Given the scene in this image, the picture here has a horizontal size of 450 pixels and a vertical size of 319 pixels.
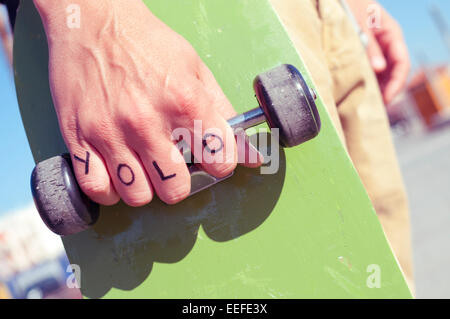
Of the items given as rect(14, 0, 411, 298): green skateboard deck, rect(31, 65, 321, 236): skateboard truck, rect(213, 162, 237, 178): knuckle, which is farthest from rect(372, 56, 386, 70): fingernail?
rect(213, 162, 237, 178): knuckle

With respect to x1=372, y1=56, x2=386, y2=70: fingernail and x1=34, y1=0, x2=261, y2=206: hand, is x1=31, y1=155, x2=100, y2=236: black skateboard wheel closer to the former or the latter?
x1=34, y1=0, x2=261, y2=206: hand

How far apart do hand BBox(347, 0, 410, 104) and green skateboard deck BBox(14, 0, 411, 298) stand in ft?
3.04

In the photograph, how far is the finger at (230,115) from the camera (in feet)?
3.05

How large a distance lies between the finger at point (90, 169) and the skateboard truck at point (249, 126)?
38mm

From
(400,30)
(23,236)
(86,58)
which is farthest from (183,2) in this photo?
(23,236)

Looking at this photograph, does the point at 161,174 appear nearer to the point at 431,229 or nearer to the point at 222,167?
the point at 222,167

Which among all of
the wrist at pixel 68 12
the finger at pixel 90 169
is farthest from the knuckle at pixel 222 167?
the wrist at pixel 68 12

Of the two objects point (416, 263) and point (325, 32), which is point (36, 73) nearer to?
point (325, 32)

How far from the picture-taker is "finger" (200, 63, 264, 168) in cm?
93

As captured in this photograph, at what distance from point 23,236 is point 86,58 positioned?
43.6ft

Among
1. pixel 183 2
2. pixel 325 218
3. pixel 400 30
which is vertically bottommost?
pixel 325 218

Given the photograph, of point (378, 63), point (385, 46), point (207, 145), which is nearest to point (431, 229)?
point (385, 46)

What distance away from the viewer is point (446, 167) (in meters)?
7.46

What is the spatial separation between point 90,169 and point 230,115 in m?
0.34
